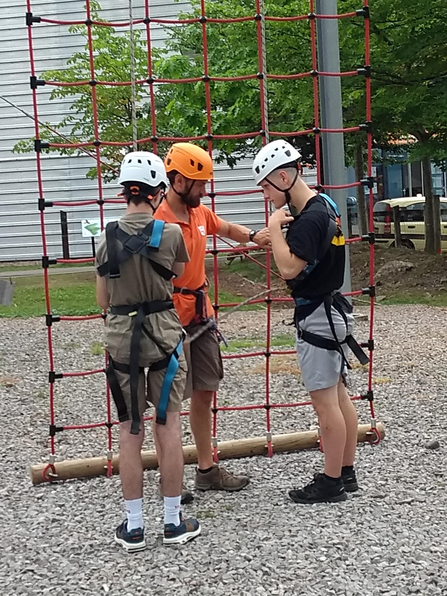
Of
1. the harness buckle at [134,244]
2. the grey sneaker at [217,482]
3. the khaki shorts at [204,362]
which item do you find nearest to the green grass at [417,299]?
the grey sneaker at [217,482]

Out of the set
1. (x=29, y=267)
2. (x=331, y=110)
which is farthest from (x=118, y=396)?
(x=29, y=267)

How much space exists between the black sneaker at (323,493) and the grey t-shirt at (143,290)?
1.17 meters

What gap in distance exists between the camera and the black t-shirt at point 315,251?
387cm

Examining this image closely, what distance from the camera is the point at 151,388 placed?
12.6ft

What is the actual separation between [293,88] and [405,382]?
24.2ft

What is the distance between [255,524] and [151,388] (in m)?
0.87

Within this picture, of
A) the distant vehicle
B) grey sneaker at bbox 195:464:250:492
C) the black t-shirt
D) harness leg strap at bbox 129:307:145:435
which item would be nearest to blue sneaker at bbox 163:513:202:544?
harness leg strap at bbox 129:307:145:435

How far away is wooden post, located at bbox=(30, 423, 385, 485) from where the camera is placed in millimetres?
4906

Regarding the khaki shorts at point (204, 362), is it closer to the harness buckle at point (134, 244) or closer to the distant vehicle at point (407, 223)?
the harness buckle at point (134, 244)

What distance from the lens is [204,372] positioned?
14.3 feet

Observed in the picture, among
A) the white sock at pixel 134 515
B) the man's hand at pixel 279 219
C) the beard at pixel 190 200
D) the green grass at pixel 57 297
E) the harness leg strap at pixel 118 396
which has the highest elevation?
the beard at pixel 190 200

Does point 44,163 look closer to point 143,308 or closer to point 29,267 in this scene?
point 29,267

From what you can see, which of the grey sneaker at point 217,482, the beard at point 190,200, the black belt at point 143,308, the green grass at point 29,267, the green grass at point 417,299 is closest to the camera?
the black belt at point 143,308

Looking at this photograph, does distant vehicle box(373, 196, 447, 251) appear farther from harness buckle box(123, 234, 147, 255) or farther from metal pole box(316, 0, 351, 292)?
harness buckle box(123, 234, 147, 255)
